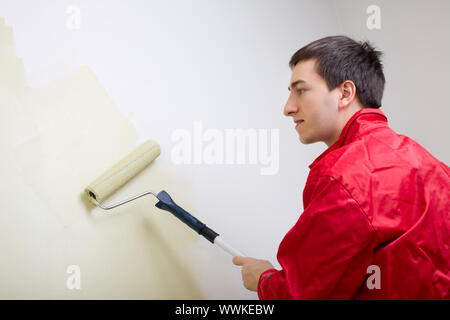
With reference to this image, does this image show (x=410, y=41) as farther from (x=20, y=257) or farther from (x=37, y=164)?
(x=20, y=257)

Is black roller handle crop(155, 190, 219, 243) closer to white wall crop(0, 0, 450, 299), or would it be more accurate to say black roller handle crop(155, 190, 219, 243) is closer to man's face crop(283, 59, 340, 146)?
white wall crop(0, 0, 450, 299)

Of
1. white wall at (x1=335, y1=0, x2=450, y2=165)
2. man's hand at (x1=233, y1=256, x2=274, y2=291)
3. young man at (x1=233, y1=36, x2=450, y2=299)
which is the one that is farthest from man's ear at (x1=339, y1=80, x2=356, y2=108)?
white wall at (x1=335, y1=0, x2=450, y2=165)

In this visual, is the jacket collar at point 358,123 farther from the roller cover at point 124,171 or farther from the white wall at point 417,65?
the white wall at point 417,65

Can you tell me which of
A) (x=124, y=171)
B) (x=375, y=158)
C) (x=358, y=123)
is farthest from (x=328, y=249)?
(x=124, y=171)

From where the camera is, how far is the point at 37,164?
86cm

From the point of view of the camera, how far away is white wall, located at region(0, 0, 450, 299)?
853mm

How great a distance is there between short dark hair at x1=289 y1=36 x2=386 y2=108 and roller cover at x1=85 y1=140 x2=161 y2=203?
462 millimetres

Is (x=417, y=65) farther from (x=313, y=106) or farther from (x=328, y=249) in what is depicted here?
(x=328, y=249)

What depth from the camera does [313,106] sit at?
854mm

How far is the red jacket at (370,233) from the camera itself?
0.60m

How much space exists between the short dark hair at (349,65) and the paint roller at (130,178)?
18.5 inches

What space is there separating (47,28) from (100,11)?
161 mm

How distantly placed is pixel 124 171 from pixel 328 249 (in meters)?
0.55
